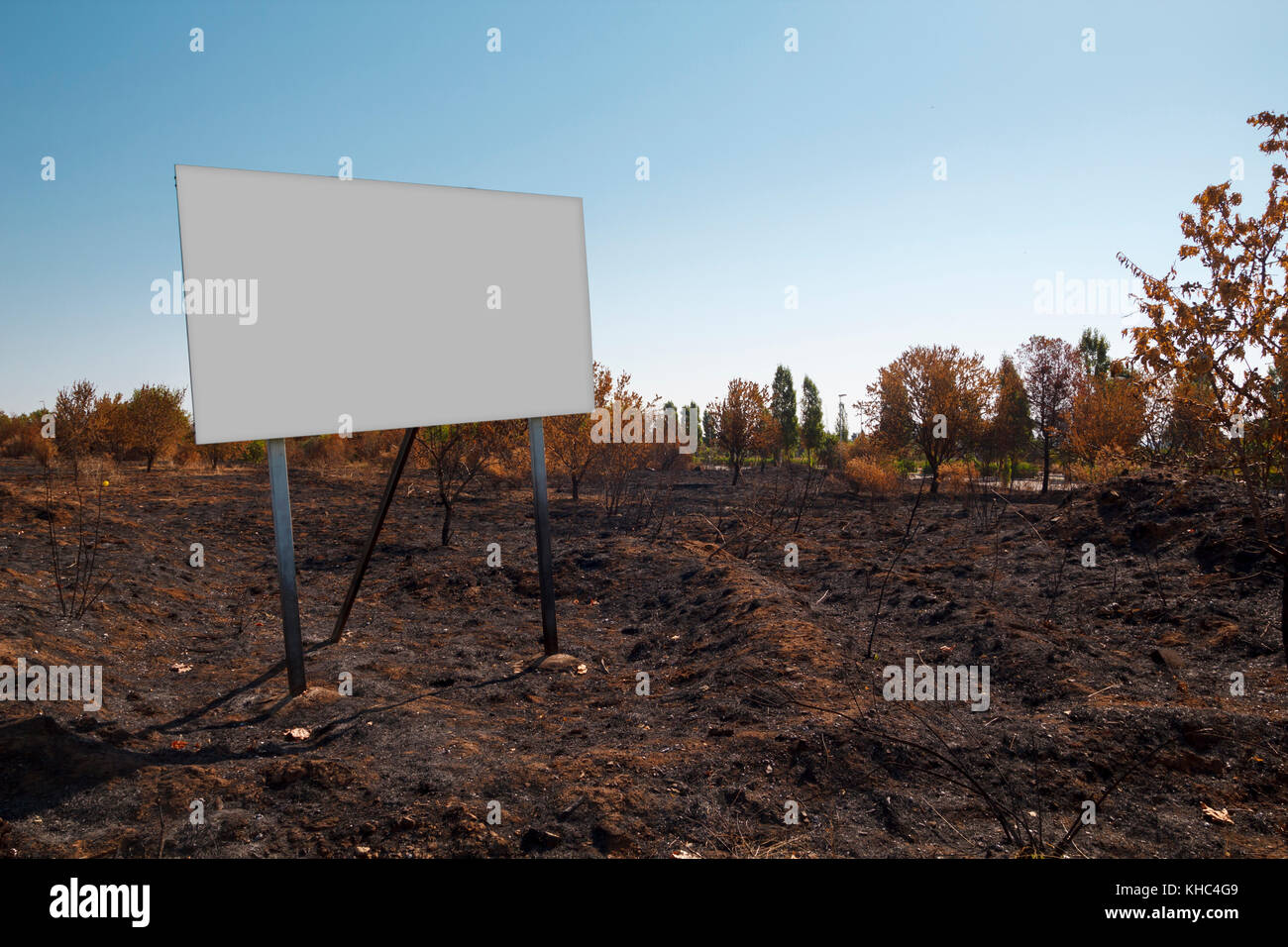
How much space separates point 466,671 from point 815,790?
406 centimetres

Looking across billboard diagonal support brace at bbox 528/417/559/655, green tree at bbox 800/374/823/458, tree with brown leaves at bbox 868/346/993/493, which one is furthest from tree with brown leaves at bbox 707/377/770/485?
billboard diagonal support brace at bbox 528/417/559/655

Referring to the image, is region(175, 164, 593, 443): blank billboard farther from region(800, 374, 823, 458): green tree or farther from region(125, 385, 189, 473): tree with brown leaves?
region(800, 374, 823, 458): green tree

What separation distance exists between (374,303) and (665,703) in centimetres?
432

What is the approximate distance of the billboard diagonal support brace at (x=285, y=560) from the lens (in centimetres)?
567

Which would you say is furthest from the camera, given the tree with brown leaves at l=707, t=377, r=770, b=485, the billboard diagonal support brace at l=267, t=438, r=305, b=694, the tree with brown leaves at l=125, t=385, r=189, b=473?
the tree with brown leaves at l=707, t=377, r=770, b=485

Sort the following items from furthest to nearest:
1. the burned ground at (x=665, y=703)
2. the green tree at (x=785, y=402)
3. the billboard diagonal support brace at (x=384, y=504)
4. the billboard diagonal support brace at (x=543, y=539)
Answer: the green tree at (x=785, y=402), the billboard diagonal support brace at (x=543, y=539), the billboard diagonal support brace at (x=384, y=504), the burned ground at (x=665, y=703)

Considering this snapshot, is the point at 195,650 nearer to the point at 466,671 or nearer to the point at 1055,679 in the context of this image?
the point at 466,671

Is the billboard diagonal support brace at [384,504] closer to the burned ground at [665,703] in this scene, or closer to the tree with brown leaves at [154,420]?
the burned ground at [665,703]

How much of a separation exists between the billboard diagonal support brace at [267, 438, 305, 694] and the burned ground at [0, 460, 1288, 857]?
1.22ft

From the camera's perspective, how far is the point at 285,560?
5.72 metres

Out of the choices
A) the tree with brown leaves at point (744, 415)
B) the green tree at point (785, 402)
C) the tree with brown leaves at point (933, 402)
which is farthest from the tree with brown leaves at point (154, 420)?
the green tree at point (785, 402)

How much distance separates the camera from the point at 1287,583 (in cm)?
559

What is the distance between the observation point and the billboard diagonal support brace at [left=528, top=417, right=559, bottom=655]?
723 cm

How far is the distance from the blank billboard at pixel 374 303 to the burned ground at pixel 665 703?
240 centimetres
